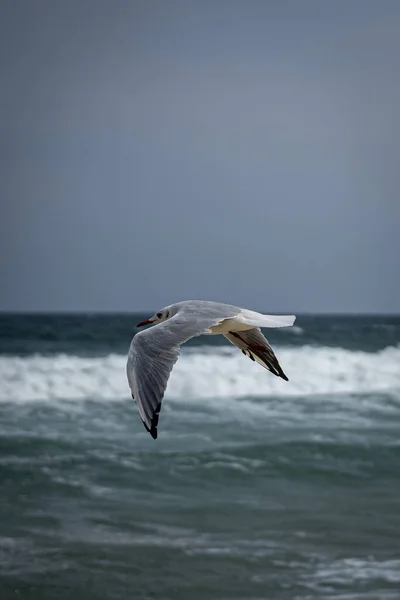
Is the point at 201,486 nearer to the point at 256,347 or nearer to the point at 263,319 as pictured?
the point at 256,347

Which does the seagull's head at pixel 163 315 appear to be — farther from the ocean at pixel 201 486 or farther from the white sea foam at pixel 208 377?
the white sea foam at pixel 208 377

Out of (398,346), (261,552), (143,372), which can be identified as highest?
(143,372)

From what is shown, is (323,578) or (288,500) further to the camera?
(288,500)

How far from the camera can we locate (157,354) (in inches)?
146

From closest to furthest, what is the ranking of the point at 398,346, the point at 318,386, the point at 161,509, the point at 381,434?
1. the point at 161,509
2. the point at 381,434
3. the point at 318,386
4. the point at 398,346

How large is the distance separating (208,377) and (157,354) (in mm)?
11930

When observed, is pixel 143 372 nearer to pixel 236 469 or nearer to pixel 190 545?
pixel 190 545

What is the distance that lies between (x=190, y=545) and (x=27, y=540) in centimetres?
114

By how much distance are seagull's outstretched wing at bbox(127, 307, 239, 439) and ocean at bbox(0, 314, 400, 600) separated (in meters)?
2.86

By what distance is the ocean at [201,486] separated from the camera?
659 cm

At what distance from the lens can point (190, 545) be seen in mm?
7129

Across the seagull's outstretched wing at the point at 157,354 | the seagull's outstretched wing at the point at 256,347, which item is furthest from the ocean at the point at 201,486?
the seagull's outstretched wing at the point at 157,354

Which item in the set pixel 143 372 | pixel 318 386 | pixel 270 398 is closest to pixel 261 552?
pixel 143 372

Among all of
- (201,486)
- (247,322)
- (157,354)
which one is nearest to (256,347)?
(247,322)
